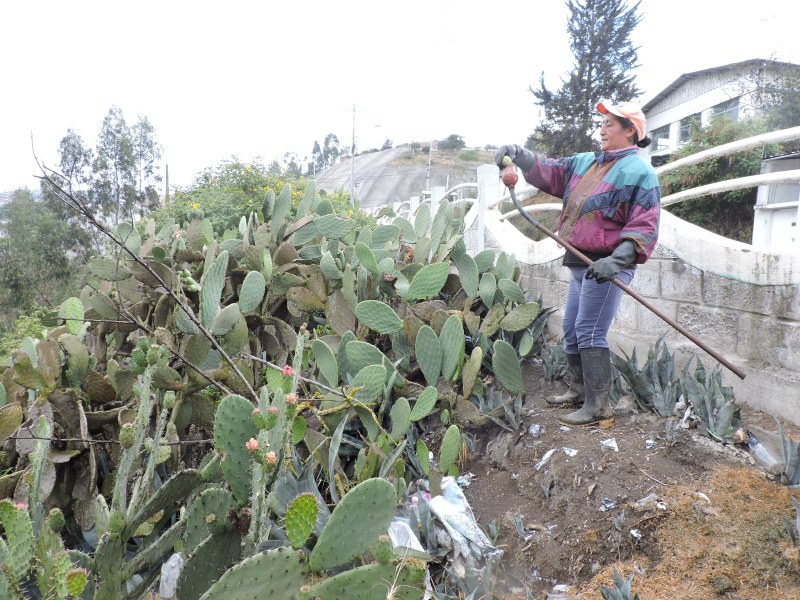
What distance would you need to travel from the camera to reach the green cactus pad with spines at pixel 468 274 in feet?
11.8

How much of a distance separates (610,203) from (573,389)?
103 centimetres

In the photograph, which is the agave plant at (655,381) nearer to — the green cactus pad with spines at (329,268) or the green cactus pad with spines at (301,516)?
the green cactus pad with spines at (329,268)

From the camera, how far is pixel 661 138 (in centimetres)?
2070

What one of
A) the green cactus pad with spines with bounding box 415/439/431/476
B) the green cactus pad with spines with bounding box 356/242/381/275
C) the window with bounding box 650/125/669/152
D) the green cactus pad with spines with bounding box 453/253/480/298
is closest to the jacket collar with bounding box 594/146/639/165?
the green cactus pad with spines with bounding box 453/253/480/298

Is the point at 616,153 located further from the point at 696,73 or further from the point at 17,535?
the point at 696,73

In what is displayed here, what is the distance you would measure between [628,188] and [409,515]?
67.2 inches

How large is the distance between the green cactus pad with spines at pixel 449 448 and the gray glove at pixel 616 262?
0.96 m

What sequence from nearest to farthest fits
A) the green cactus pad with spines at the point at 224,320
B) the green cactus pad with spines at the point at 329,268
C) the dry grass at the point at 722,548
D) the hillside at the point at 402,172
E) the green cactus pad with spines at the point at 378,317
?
the dry grass at the point at 722,548, the green cactus pad with spines at the point at 224,320, the green cactus pad with spines at the point at 378,317, the green cactus pad with spines at the point at 329,268, the hillside at the point at 402,172

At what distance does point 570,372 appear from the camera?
2.99 metres

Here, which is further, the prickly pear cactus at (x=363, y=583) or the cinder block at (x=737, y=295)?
the cinder block at (x=737, y=295)

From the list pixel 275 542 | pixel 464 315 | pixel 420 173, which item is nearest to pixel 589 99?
pixel 464 315

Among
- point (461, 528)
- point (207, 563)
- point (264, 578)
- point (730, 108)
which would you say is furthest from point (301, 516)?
point (730, 108)

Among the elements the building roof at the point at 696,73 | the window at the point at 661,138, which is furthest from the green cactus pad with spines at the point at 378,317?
the window at the point at 661,138

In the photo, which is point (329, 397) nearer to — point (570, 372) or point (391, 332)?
point (391, 332)
